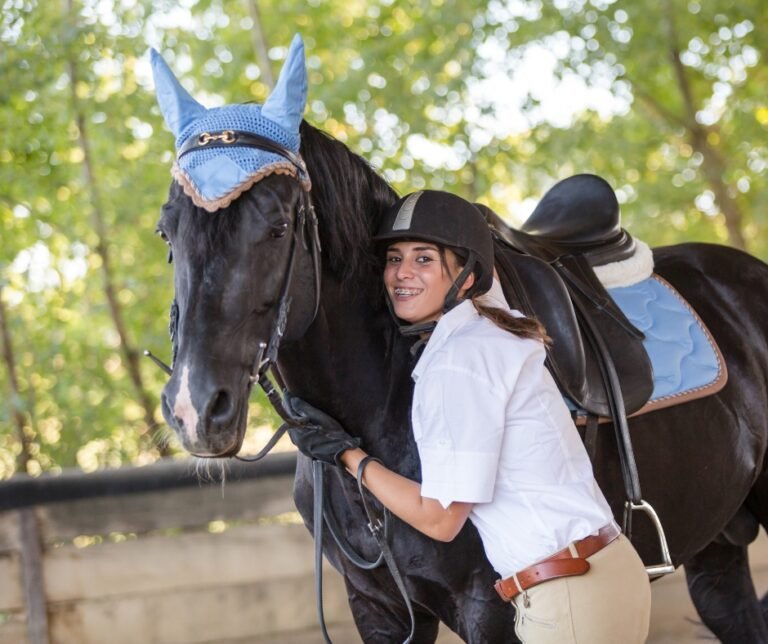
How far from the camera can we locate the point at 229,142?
2.03 m

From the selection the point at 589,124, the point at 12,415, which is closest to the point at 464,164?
the point at 589,124

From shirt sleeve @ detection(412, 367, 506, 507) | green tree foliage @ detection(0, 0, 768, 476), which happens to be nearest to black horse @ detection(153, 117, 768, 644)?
shirt sleeve @ detection(412, 367, 506, 507)

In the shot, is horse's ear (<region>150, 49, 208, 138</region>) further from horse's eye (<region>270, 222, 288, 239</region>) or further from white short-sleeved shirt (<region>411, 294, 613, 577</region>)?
white short-sleeved shirt (<region>411, 294, 613, 577</region>)

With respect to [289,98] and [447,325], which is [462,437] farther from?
[289,98]

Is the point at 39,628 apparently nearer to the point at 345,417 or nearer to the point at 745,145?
the point at 345,417

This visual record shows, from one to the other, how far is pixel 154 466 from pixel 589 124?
14.7ft

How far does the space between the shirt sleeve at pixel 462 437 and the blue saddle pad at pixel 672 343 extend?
98 centimetres

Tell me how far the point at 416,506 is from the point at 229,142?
86 cm

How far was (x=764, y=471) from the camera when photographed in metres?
3.38

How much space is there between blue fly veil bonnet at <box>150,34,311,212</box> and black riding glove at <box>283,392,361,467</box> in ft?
1.77

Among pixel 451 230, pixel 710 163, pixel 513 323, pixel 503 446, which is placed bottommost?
pixel 503 446

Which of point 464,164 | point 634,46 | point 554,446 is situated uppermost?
point 634,46

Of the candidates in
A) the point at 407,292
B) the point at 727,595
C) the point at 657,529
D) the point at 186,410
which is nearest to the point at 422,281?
the point at 407,292

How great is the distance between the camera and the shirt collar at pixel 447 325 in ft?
6.80
